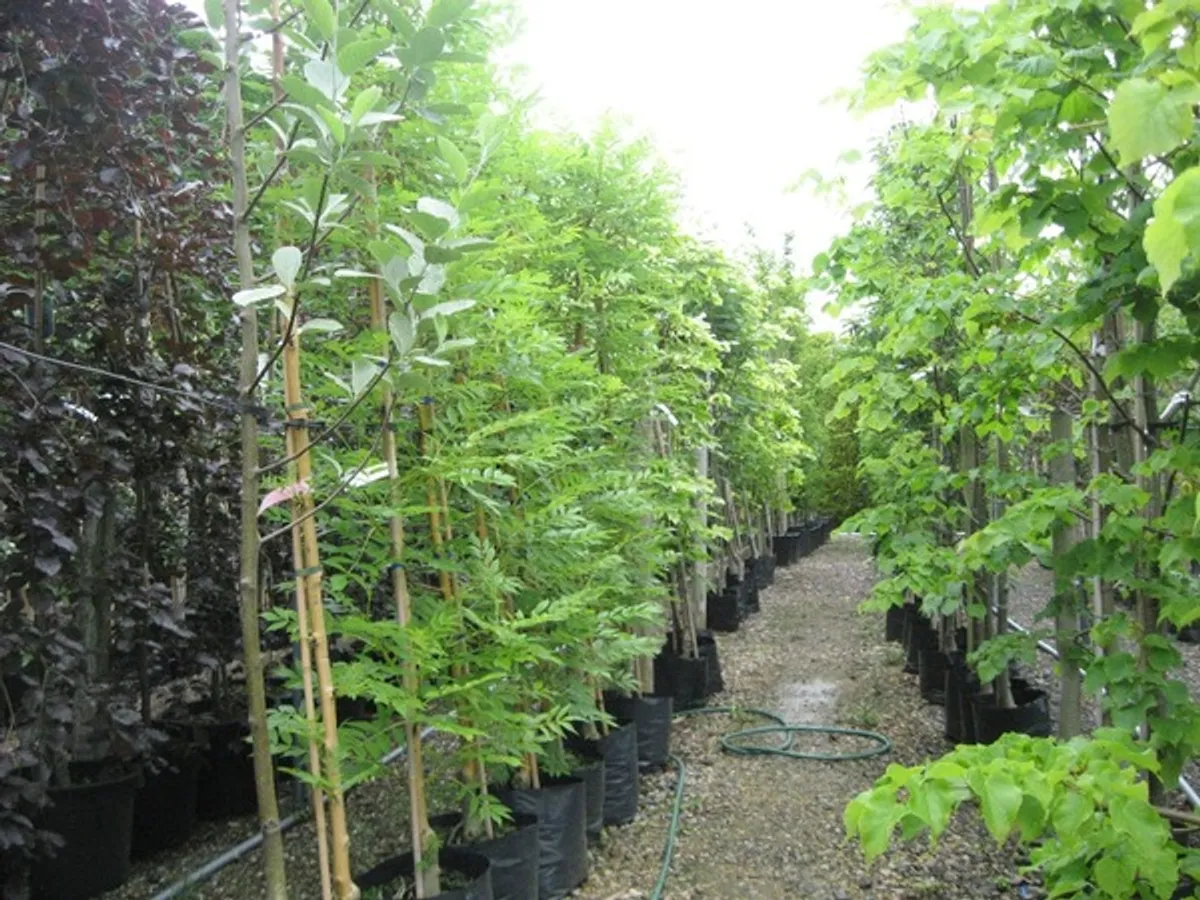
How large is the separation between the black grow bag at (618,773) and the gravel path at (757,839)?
2.8 inches

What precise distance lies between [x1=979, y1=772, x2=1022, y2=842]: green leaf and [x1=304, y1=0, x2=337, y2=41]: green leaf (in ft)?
4.40

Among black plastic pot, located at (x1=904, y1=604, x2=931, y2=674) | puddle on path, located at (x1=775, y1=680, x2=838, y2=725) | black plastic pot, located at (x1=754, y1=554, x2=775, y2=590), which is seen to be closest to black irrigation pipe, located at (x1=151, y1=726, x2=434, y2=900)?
puddle on path, located at (x1=775, y1=680, x2=838, y2=725)

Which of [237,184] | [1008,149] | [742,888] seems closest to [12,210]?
[237,184]

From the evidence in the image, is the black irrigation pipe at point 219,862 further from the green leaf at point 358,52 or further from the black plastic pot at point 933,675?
the black plastic pot at point 933,675

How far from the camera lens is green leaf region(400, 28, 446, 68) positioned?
1321 mm

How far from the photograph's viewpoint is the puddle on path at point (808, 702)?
18.1 feet

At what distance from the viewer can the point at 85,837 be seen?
124 inches

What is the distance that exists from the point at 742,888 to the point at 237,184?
3005 mm

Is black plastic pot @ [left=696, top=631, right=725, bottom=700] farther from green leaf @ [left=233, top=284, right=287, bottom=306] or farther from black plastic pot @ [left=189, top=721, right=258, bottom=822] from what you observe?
green leaf @ [left=233, top=284, right=287, bottom=306]

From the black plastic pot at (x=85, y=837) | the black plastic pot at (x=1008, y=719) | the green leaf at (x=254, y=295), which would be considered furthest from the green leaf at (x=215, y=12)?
the black plastic pot at (x=1008, y=719)

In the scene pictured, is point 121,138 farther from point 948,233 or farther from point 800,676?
point 800,676

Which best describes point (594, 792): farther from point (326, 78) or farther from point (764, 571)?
point (764, 571)

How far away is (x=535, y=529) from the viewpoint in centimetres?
267

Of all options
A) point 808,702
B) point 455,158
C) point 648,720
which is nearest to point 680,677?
point 808,702
